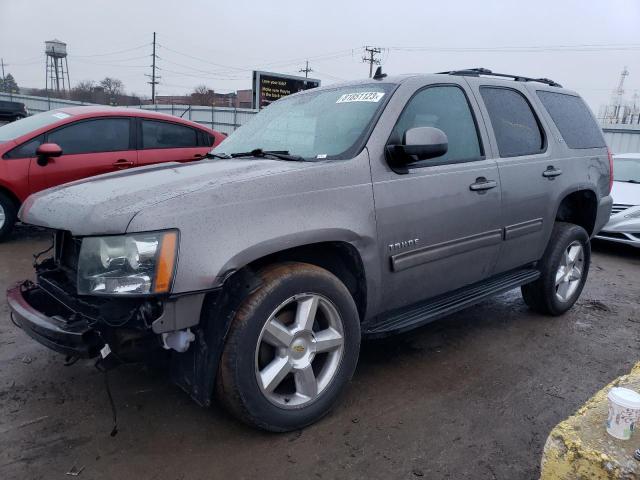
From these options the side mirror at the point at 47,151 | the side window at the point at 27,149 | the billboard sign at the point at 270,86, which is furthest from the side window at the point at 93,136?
the billboard sign at the point at 270,86

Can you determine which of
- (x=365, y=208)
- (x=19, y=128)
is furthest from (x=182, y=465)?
(x=19, y=128)

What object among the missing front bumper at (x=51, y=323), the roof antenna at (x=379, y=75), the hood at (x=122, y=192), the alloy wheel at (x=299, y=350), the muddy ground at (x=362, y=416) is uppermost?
the roof antenna at (x=379, y=75)

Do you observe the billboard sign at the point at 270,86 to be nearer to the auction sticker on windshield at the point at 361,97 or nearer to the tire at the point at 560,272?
the tire at the point at 560,272

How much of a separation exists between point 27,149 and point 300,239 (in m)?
4.85

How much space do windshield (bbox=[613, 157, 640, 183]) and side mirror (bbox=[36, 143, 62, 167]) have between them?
8.07 meters

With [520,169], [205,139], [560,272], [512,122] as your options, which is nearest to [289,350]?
[520,169]

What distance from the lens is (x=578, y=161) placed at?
4223 mm

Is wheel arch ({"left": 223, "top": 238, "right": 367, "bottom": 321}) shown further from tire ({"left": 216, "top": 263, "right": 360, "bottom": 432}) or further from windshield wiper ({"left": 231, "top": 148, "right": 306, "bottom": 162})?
windshield wiper ({"left": 231, "top": 148, "right": 306, "bottom": 162})

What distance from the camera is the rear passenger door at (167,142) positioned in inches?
252

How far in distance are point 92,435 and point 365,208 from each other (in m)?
1.79

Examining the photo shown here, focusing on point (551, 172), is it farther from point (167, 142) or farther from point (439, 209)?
point (167, 142)

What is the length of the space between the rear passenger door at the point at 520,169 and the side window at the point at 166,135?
4293mm

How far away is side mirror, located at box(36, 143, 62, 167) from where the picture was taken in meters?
5.62

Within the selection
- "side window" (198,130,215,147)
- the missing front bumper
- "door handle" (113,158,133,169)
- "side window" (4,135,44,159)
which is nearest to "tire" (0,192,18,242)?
"side window" (4,135,44,159)
